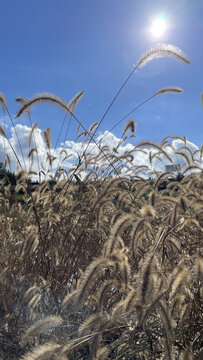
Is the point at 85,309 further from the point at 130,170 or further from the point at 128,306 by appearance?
the point at 130,170

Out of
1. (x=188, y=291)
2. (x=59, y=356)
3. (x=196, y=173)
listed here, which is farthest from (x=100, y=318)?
(x=196, y=173)

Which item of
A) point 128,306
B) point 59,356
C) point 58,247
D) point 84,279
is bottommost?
point 59,356

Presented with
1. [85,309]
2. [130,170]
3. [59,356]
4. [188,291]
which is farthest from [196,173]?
[59,356]

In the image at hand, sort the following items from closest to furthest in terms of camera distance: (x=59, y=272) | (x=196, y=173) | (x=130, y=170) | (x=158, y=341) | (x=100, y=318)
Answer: (x=100, y=318), (x=158, y=341), (x=59, y=272), (x=196, y=173), (x=130, y=170)

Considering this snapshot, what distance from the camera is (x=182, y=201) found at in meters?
2.12

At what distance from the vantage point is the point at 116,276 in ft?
7.06

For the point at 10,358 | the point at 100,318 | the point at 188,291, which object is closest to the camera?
the point at 100,318

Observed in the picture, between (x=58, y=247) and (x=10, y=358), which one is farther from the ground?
(x=58, y=247)

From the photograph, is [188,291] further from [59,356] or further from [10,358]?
[10,358]

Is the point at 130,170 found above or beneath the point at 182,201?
above

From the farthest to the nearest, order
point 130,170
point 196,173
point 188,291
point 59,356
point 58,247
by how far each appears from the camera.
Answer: point 130,170 < point 196,173 < point 58,247 < point 188,291 < point 59,356

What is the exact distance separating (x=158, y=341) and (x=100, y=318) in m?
0.53

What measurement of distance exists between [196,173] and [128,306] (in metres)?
2.65

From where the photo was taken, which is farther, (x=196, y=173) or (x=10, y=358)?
(x=196, y=173)
